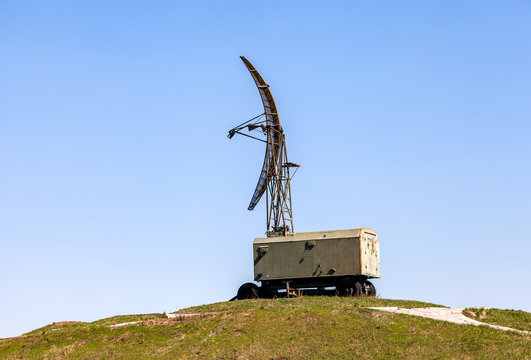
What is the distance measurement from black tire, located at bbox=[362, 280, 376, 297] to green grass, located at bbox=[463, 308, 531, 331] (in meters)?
6.90

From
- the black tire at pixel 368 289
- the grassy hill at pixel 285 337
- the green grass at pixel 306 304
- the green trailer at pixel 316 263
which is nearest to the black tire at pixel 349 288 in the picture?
the green trailer at pixel 316 263

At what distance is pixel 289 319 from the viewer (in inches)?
1428

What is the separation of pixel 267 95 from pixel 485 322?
64.5ft

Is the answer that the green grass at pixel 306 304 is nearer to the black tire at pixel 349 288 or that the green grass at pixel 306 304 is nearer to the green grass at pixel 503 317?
the black tire at pixel 349 288

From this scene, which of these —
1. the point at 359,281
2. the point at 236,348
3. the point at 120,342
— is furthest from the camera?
the point at 359,281

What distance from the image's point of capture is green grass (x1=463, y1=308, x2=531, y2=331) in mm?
38000

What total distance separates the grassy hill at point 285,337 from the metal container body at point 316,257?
3573mm

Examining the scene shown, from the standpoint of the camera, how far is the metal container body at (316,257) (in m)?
44.1

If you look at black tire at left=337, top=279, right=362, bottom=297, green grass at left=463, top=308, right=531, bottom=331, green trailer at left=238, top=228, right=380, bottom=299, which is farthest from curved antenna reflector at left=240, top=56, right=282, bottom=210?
green grass at left=463, top=308, right=531, bottom=331

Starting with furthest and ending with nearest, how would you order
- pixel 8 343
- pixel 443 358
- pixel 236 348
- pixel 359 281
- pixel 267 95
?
pixel 267 95, pixel 359 281, pixel 8 343, pixel 236 348, pixel 443 358

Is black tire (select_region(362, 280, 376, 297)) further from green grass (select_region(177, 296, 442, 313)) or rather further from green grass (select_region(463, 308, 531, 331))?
green grass (select_region(463, 308, 531, 331))

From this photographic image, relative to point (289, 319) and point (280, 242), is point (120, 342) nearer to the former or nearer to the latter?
point (289, 319)

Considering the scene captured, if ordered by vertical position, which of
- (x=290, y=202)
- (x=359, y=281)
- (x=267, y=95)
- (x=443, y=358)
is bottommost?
(x=443, y=358)

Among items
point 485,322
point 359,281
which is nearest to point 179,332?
point 359,281
